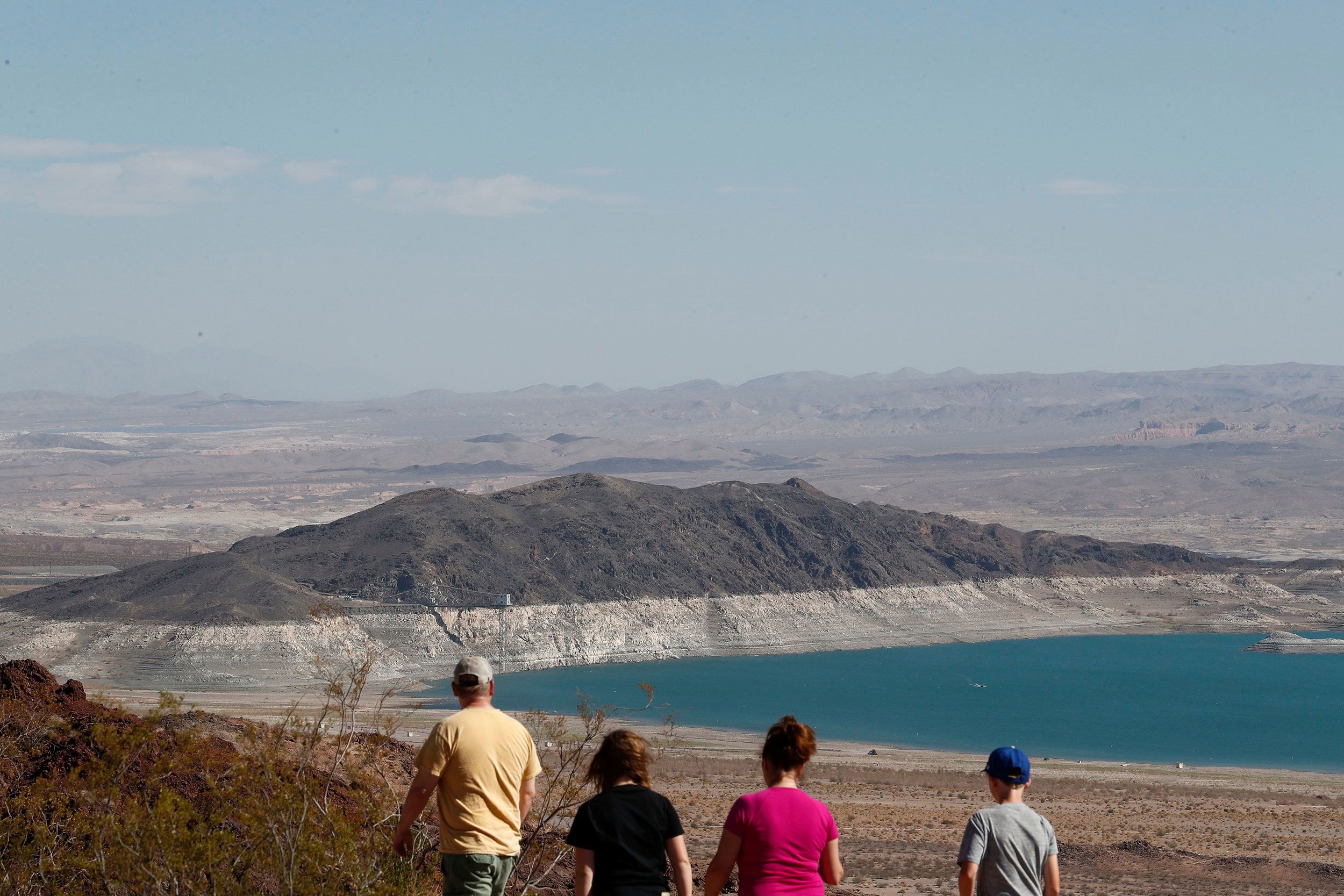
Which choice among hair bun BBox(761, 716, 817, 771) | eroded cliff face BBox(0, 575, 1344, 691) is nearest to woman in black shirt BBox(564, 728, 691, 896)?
hair bun BBox(761, 716, 817, 771)

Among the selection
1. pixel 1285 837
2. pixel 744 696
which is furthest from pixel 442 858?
pixel 744 696

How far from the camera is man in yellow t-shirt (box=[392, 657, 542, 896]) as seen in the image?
7.64m

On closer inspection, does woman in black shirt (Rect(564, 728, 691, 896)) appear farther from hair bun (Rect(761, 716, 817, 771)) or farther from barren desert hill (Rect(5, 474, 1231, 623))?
barren desert hill (Rect(5, 474, 1231, 623))

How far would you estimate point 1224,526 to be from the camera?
16738 centimetres

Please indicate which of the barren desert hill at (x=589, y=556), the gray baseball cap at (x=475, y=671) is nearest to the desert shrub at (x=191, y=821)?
the gray baseball cap at (x=475, y=671)

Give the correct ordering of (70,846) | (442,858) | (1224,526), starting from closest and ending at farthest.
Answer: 1. (442,858)
2. (70,846)
3. (1224,526)

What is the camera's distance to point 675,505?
94.9 metres

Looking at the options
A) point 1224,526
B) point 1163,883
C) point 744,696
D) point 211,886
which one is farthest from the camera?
point 1224,526

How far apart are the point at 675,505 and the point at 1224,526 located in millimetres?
98846

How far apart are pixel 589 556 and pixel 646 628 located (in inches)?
291

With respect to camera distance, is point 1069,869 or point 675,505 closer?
point 1069,869

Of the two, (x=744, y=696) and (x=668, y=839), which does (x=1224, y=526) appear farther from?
(x=668, y=839)

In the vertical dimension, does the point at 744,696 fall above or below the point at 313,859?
below

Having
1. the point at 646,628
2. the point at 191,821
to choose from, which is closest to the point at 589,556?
the point at 646,628
